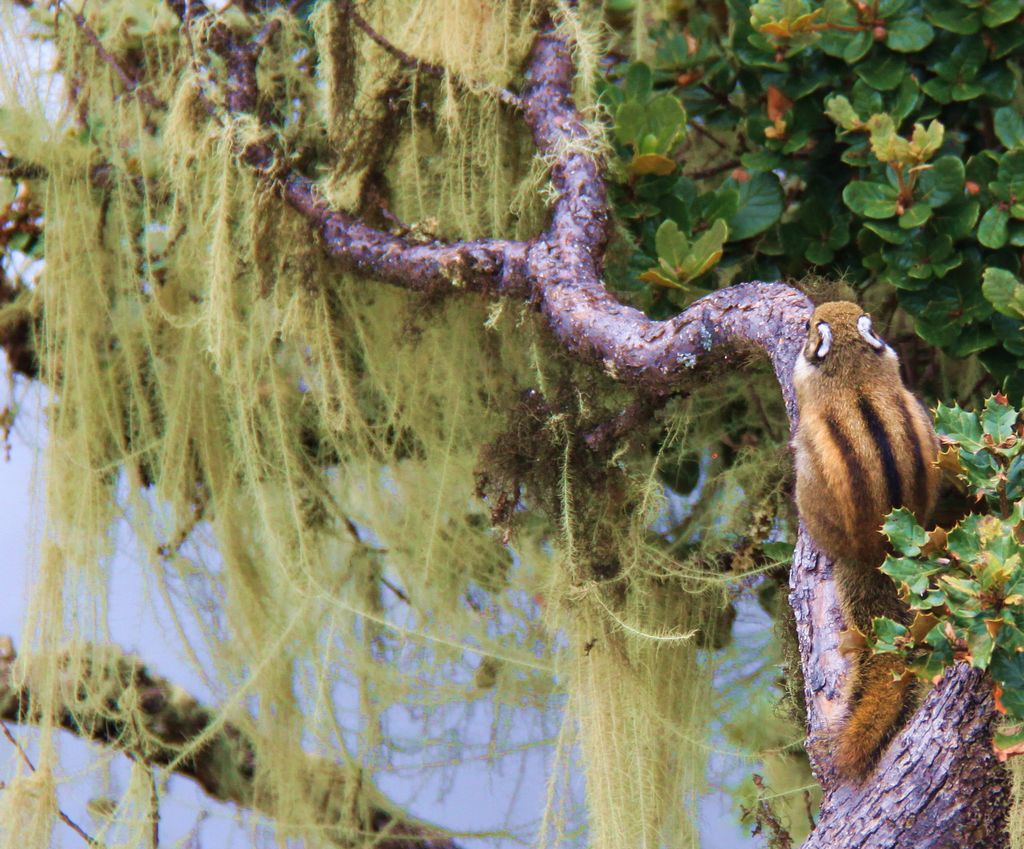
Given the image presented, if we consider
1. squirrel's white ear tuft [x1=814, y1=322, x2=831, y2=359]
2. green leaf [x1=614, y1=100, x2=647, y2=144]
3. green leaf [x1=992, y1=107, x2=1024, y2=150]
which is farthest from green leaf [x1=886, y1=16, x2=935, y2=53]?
squirrel's white ear tuft [x1=814, y1=322, x2=831, y2=359]

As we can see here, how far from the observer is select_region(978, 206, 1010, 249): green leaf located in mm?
1591

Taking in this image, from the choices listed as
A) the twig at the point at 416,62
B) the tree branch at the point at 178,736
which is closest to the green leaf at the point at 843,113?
the twig at the point at 416,62

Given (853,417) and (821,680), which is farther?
(853,417)

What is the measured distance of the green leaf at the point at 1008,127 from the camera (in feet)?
5.37

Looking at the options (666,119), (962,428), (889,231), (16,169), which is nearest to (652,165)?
(666,119)

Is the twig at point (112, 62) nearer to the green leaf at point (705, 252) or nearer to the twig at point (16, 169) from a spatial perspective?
the twig at point (16, 169)

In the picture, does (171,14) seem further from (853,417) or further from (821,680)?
(821,680)

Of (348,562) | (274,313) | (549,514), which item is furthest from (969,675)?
(348,562)

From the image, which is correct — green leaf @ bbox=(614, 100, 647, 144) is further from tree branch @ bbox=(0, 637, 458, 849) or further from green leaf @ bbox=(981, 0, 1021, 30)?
tree branch @ bbox=(0, 637, 458, 849)

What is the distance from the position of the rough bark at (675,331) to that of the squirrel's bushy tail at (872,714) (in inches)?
0.7

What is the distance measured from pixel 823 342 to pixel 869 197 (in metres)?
0.51

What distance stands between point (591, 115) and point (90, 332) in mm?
837

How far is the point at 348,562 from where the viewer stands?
2.00 m

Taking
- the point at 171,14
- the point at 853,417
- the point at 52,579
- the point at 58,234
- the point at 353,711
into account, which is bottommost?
the point at 353,711
